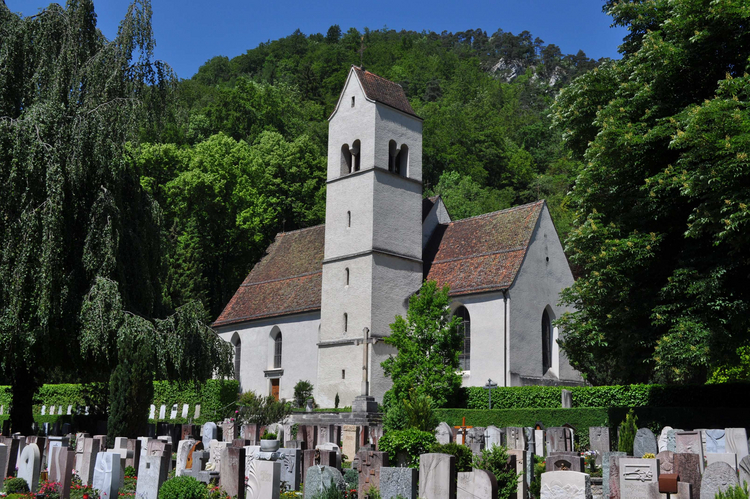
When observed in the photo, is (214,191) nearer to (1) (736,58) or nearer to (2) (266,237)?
(2) (266,237)

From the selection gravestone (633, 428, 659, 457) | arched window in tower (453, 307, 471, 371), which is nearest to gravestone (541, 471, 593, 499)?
gravestone (633, 428, 659, 457)

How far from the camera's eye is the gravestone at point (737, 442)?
15.5 m

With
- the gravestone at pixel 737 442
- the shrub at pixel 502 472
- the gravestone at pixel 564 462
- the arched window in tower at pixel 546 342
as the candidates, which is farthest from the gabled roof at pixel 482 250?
the shrub at pixel 502 472

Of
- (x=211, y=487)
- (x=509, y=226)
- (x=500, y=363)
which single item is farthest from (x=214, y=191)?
(x=211, y=487)

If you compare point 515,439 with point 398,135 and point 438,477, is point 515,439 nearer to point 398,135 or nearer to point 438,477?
point 438,477

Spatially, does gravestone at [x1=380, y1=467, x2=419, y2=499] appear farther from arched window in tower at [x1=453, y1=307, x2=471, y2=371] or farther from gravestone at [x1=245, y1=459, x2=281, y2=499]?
arched window in tower at [x1=453, y1=307, x2=471, y2=371]

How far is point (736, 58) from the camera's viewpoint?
19703 mm

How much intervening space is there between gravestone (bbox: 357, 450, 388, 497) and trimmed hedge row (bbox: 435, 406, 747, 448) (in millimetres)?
12500

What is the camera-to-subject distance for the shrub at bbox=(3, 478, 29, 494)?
13250mm

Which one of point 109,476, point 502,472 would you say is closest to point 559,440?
point 502,472

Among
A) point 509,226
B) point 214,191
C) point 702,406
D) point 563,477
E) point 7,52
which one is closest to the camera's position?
point 563,477

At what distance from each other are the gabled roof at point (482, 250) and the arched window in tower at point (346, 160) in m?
5.83

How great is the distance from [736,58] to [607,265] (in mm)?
6063

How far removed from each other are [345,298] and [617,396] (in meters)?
13.8
